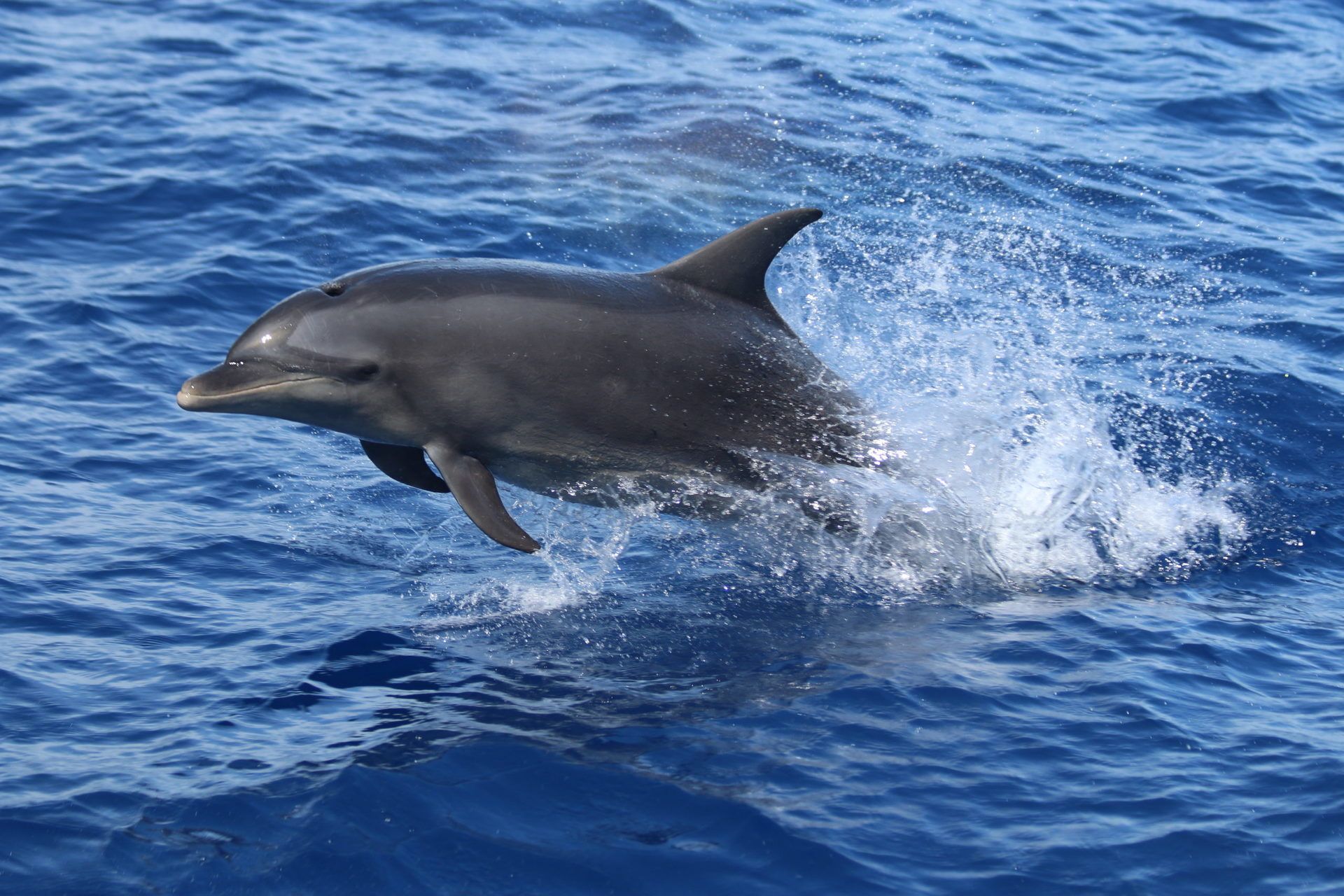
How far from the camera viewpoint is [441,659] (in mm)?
8062

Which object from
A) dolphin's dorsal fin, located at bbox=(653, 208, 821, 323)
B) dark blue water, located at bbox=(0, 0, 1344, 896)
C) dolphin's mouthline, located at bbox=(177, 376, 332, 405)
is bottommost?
dark blue water, located at bbox=(0, 0, 1344, 896)

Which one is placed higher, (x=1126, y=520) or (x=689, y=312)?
(x=689, y=312)

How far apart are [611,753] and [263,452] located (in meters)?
4.68

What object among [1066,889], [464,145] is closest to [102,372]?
[464,145]

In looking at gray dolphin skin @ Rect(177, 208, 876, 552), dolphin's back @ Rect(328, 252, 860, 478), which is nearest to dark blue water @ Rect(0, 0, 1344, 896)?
gray dolphin skin @ Rect(177, 208, 876, 552)

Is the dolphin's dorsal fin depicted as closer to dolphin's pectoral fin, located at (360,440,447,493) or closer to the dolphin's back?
the dolphin's back

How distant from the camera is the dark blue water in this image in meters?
6.47

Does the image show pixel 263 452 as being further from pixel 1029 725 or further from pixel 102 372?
pixel 1029 725

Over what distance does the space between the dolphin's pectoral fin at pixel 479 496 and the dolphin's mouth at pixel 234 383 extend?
0.79 metres

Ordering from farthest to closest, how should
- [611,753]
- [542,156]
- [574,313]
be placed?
[542,156] < [574,313] < [611,753]

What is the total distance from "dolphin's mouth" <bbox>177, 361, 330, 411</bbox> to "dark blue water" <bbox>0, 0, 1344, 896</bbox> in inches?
56.0

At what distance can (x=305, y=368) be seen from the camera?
7.60 metres

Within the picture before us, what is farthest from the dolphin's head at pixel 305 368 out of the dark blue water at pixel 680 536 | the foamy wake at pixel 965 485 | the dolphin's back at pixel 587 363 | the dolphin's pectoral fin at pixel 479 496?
the foamy wake at pixel 965 485

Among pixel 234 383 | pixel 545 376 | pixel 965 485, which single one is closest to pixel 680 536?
pixel 965 485
